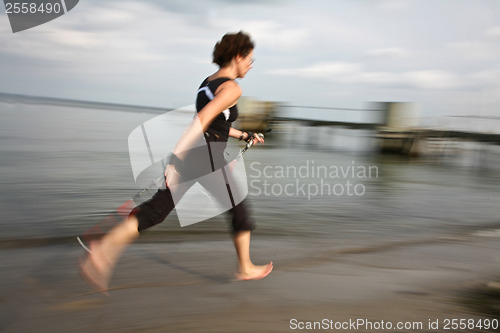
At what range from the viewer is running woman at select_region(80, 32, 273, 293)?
2928 millimetres

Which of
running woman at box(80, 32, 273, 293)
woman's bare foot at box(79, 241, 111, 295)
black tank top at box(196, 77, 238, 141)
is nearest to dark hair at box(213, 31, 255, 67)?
running woman at box(80, 32, 273, 293)

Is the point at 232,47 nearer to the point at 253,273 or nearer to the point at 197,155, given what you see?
the point at 197,155

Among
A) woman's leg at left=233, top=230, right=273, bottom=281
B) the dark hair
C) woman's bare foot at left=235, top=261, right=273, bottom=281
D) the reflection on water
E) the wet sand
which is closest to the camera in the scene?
the wet sand

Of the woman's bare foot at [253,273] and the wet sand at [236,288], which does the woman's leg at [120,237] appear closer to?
the wet sand at [236,288]

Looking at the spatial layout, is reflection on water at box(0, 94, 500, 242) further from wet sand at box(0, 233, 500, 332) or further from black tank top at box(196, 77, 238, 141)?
black tank top at box(196, 77, 238, 141)

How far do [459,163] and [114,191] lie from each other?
12812 millimetres

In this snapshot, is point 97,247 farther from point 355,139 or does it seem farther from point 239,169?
point 355,139

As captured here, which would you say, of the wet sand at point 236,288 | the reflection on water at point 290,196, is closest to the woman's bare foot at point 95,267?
the wet sand at point 236,288

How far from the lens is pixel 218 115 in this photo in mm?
3031

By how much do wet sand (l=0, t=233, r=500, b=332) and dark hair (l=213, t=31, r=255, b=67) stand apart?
1.64m

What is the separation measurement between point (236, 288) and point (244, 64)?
1617 mm

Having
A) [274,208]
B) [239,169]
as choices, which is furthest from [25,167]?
[239,169]

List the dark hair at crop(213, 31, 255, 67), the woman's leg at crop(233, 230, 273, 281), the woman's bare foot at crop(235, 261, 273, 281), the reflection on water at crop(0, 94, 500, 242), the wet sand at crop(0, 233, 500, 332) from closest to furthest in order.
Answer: the wet sand at crop(0, 233, 500, 332) < the dark hair at crop(213, 31, 255, 67) < the woman's leg at crop(233, 230, 273, 281) < the woman's bare foot at crop(235, 261, 273, 281) < the reflection on water at crop(0, 94, 500, 242)

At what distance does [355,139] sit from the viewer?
69.4ft
